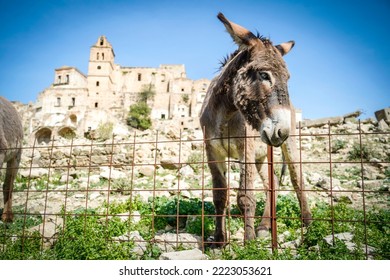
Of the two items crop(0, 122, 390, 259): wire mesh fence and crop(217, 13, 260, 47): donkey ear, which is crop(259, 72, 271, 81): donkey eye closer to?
crop(217, 13, 260, 47): donkey ear

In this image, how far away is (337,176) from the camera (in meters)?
7.95

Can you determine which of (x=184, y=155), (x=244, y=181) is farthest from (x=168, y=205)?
(x=184, y=155)

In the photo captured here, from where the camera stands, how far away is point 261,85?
8.31 feet

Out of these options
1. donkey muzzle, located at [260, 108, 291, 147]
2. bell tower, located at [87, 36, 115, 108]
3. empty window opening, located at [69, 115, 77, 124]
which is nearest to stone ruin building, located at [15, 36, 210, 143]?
bell tower, located at [87, 36, 115, 108]

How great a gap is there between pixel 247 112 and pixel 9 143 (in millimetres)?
4694

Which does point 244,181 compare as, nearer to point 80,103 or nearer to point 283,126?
point 283,126

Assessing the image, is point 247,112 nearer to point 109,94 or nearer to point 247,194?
point 247,194

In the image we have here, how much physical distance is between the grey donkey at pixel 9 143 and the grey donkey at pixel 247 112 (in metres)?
3.75

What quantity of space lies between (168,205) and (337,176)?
216 inches

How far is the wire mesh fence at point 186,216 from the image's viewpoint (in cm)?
289

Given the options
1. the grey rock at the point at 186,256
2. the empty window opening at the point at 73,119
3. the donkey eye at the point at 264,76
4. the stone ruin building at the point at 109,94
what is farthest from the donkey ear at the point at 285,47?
the empty window opening at the point at 73,119

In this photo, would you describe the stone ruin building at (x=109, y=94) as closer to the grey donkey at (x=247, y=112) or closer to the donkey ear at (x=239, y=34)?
the grey donkey at (x=247, y=112)

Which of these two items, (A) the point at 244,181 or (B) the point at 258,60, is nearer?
(B) the point at 258,60

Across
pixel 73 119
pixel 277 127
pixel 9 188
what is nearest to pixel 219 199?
pixel 277 127
